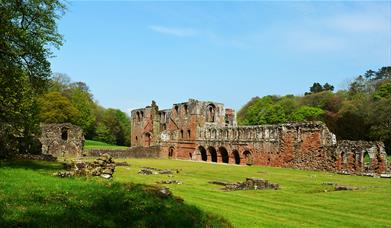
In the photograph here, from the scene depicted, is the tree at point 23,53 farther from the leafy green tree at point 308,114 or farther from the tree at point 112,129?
the tree at point 112,129

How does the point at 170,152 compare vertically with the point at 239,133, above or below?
below

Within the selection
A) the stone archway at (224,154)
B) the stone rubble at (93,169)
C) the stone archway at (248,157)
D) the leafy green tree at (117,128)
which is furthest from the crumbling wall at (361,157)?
the leafy green tree at (117,128)

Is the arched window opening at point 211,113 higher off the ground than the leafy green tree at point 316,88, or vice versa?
the leafy green tree at point 316,88

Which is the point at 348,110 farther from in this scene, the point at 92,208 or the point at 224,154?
the point at 92,208

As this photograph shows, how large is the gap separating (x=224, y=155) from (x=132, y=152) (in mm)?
11505

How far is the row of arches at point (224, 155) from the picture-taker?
49344mm

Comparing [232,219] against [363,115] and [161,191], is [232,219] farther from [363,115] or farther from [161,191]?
[363,115]

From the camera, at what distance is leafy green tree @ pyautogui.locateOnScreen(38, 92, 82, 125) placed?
68.0 metres

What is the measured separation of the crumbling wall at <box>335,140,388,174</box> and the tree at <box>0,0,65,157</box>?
24.6m

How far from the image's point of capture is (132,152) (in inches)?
2175

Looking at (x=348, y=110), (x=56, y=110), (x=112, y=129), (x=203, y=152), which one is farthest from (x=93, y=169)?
(x=112, y=129)

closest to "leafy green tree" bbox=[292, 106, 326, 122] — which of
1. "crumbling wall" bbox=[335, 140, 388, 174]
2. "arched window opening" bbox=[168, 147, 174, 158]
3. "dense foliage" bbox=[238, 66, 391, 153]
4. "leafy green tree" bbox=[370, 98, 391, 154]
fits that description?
"dense foliage" bbox=[238, 66, 391, 153]

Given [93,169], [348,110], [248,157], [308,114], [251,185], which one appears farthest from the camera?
[308,114]

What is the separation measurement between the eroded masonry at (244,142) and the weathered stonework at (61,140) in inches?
575
